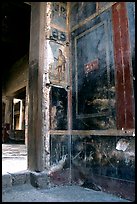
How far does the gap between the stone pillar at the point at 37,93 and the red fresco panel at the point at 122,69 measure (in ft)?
3.53

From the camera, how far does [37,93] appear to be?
11.0ft

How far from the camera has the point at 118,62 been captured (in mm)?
2805

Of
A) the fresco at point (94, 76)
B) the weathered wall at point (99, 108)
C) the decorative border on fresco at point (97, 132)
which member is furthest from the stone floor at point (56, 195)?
the fresco at point (94, 76)

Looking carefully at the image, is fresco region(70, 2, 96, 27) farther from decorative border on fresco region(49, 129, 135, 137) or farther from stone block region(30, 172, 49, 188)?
stone block region(30, 172, 49, 188)

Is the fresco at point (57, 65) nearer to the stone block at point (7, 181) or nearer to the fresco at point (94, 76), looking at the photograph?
the fresco at point (94, 76)

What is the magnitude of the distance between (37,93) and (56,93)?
0.28 metres

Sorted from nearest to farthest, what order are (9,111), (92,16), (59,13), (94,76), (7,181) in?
(7,181) < (94,76) < (92,16) < (59,13) < (9,111)

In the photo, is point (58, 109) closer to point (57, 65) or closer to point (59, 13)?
point (57, 65)

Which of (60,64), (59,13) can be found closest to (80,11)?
(59,13)

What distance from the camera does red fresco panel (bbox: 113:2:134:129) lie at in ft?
8.60

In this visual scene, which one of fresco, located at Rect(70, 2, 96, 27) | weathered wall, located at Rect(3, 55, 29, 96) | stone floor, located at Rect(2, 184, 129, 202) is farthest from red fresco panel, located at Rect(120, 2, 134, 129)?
weathered wall, located at Rect(3, 55, 29, 96)

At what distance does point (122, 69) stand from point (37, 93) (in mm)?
1272

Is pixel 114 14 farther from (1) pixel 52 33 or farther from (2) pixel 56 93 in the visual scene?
(2) pixel 56 93

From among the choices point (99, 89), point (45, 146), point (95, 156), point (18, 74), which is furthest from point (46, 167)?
point (18, 74)
